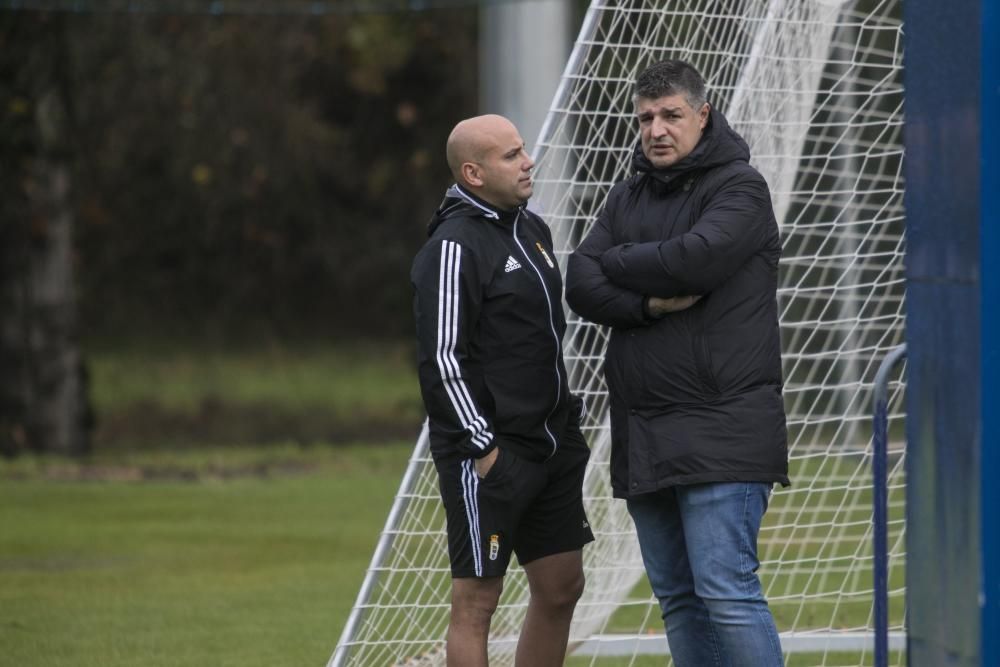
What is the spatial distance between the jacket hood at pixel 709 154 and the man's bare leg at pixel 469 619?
1.29 m

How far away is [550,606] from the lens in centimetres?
455

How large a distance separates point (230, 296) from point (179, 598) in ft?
53.6

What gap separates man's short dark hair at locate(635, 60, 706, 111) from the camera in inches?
163

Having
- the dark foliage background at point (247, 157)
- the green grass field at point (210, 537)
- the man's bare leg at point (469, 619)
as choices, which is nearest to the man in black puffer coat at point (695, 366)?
the man's bare leg at point (469, 619)

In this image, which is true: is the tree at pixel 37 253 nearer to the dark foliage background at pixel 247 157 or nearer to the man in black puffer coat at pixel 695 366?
the dark foliage background at pixel 247 157

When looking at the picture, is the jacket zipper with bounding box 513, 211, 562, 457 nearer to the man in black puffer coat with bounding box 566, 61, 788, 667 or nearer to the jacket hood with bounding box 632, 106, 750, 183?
the man in black puffer coat with bounding box 566, 61, 788, 667

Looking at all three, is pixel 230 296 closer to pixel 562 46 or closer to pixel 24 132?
pixel 24 132

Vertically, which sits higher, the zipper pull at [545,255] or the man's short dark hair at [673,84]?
the man's short dark hair at [673,84]

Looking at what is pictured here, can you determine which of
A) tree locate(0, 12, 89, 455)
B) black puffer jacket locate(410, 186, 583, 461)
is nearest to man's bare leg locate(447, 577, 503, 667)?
black puffer jacket locate(410, 186, 583, 461)

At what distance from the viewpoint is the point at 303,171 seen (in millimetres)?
19766

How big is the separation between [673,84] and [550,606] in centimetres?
164

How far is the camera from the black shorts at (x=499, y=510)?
14.0 feet

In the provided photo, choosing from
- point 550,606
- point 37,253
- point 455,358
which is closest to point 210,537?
point 550,606

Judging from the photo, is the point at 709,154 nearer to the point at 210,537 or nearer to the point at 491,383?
the point at 491,383
